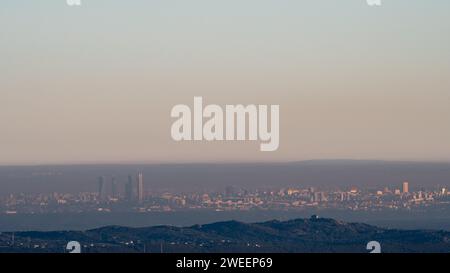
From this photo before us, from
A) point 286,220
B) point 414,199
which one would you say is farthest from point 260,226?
point 414,199
